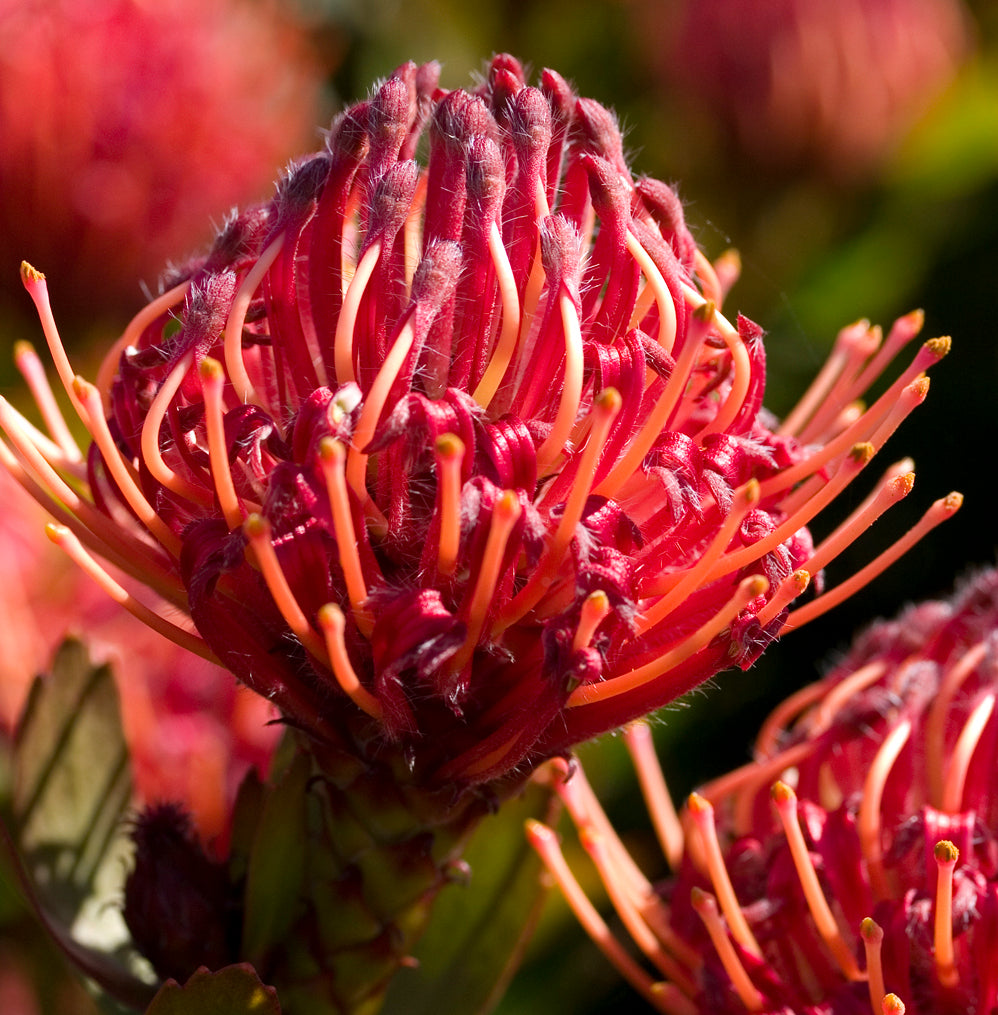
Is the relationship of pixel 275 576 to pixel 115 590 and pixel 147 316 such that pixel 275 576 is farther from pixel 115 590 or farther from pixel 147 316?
pixel 147 316

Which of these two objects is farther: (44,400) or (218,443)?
(44,400)

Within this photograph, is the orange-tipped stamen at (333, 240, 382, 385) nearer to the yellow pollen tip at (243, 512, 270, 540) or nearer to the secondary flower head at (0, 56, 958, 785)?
the secondary flower head at (0, 56, 958, 785)

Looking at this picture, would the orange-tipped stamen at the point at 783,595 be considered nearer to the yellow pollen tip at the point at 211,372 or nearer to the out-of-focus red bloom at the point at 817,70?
the yellow pollen tip at the point at 211,372

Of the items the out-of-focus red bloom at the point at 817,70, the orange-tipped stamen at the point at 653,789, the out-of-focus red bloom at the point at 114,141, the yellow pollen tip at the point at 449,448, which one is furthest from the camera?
the out-of-focus red bloom at the point at 817,70

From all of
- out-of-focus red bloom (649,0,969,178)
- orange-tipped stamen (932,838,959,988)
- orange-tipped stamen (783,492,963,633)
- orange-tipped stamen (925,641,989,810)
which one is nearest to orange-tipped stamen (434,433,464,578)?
orange-tipped stamen (783,492,963,633)

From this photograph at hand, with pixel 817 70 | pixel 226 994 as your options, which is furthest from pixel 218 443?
pixel 817 70

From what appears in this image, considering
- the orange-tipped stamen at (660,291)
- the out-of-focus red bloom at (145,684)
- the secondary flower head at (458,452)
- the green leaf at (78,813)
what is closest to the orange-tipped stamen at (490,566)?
the secondary flower head at (458,452)

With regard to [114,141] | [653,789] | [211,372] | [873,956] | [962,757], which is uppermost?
[114,141]

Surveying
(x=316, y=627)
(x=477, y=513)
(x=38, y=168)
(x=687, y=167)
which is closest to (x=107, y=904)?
(x=316, y=627)
